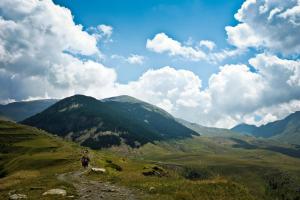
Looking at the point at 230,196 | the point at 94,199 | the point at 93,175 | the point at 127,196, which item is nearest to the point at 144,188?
the point at 127,196

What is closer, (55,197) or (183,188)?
(55,197)

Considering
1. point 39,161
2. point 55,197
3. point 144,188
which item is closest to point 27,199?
point 55,197

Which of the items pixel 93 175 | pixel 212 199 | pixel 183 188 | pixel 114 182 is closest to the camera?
pixel 212 199

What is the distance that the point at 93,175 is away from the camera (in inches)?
1972

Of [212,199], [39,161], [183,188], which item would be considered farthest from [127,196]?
[39,161]

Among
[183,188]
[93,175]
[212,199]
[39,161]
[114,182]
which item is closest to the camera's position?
[212,199]

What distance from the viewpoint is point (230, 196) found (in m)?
30.1

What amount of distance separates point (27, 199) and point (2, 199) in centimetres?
242

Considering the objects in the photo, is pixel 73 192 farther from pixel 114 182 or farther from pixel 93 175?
pixel 93 175

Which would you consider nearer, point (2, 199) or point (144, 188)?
point (2, 199)

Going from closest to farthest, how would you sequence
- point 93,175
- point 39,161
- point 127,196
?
point 127,196 → point 93,175 → point 39,161

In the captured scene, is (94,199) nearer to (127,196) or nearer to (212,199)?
(127,196)

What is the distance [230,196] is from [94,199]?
1209 centimetres

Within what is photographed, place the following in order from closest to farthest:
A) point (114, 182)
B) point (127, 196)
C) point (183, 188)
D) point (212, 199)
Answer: point (212, 199) < point (127, 196) < point (183, 188) < point (114, 182)
